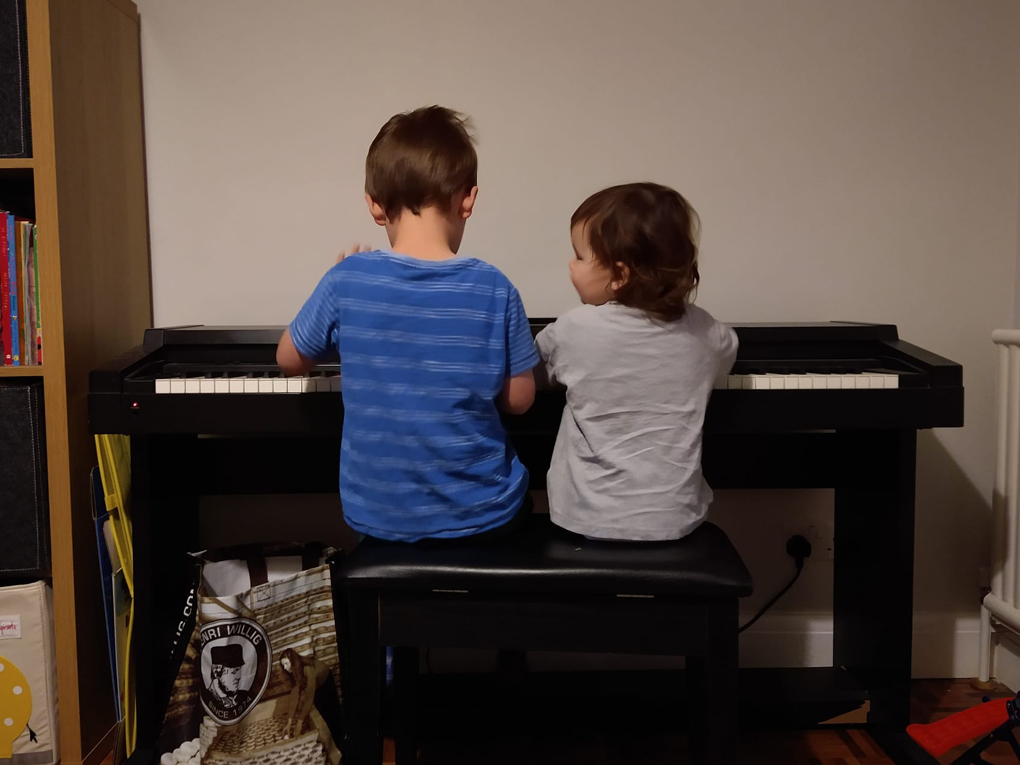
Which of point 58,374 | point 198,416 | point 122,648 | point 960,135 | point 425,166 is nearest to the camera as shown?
point 425,166

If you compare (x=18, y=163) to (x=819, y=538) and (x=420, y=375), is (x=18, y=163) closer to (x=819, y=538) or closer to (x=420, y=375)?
(x=420, y=375)

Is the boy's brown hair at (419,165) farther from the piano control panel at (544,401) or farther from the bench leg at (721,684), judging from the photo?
the bench leg at (721,684)

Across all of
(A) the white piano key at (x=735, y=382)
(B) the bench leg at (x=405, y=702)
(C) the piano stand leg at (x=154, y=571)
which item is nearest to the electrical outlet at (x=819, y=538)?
(A) the white piano key at (x=735, y=382)

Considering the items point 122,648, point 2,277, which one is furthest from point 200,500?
point 2,277

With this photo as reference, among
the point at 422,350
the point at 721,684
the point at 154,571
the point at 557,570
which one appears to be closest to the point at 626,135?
the point at 422,350

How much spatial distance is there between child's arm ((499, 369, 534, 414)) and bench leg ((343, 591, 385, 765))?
344 mm

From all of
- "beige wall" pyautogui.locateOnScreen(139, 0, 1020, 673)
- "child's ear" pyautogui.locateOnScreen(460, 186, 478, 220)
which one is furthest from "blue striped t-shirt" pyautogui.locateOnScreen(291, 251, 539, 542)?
"beige wall" pyautogui.locateOnScreen(139, 0, 1020, 673)

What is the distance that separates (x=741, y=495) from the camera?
1970 mm

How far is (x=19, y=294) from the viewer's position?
152cm

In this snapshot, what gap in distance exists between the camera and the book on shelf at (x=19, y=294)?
151 cm

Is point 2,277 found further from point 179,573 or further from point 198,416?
point 179,573

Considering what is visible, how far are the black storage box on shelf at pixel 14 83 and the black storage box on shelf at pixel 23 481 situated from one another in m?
0.43

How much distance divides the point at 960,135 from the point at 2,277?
6.61 feet

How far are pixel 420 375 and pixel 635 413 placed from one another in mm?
317
